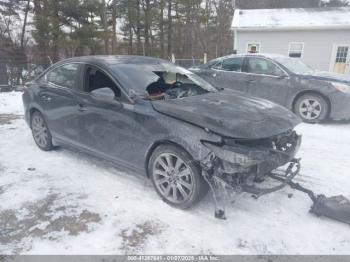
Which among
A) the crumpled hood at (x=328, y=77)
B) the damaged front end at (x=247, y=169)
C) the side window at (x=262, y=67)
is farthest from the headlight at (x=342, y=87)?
the damaged front end at (x=247, y=169)

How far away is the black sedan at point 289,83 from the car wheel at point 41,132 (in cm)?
334

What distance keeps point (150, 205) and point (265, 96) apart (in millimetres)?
4913

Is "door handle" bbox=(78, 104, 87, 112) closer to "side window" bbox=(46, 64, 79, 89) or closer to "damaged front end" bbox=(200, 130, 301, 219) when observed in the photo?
"side window" bbox=(46, 64, 79, 89)

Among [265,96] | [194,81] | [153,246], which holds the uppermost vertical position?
[194,81]

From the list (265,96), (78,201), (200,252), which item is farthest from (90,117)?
(265,96)

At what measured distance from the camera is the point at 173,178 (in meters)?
3.26

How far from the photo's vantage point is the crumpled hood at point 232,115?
9.65 feet

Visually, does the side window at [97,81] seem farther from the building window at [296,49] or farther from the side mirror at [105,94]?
the building window at [296,49]

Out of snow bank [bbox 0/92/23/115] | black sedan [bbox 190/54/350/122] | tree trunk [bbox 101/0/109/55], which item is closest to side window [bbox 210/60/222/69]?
black sedan [bbox 190/54/350/122]

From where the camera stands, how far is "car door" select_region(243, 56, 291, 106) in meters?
6.97

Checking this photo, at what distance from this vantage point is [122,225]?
3.05 m

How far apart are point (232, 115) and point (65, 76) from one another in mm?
2695

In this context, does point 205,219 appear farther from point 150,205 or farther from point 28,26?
point 28,26

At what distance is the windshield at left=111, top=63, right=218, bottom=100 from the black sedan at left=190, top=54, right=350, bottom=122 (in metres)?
1.85
